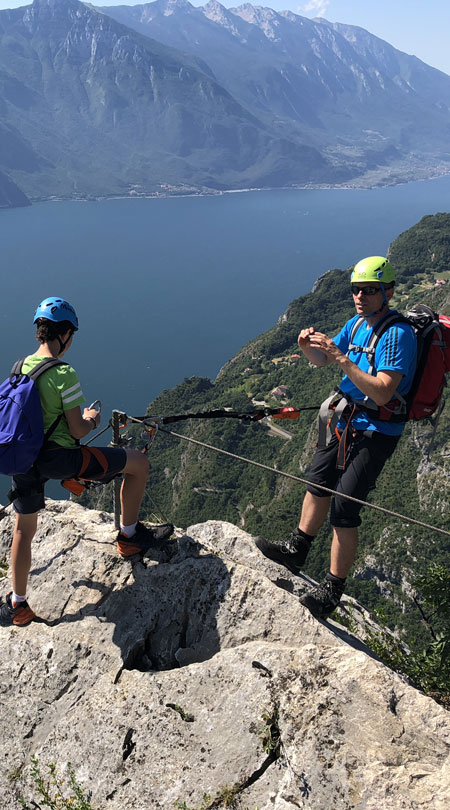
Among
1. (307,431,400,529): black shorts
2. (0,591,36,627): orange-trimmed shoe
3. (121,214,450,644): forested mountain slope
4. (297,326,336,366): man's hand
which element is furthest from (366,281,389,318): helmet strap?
(121,214,450,644): forested mountain slope

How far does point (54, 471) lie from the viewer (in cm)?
545

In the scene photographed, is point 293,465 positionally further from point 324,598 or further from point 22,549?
point 22,549

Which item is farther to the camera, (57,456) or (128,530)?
(128,530)

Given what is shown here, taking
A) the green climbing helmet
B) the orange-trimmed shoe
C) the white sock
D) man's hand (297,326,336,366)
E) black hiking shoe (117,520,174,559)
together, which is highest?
the green climbing helmet

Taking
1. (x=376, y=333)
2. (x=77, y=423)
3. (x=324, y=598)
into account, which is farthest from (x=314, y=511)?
(x=77, y=423)

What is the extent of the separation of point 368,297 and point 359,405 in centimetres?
107

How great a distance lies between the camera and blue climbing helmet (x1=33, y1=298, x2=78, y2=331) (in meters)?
5.43

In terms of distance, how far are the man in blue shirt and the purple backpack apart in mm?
2667

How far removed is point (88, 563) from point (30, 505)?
124cm

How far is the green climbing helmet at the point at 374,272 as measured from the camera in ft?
17.7

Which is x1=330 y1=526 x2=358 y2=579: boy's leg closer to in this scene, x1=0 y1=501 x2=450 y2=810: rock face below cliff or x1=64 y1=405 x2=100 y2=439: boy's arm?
x1=0 y1=501 x2=450 y2=810: rock face below cliff

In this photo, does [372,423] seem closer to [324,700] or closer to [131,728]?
[324,700]

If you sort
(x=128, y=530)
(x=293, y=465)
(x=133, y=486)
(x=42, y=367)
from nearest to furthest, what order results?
(x=42, y=367), (x=133, y=486), (x=128, y=530), (x=293, y=465)

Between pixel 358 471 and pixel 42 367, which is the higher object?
pixel 42 367
